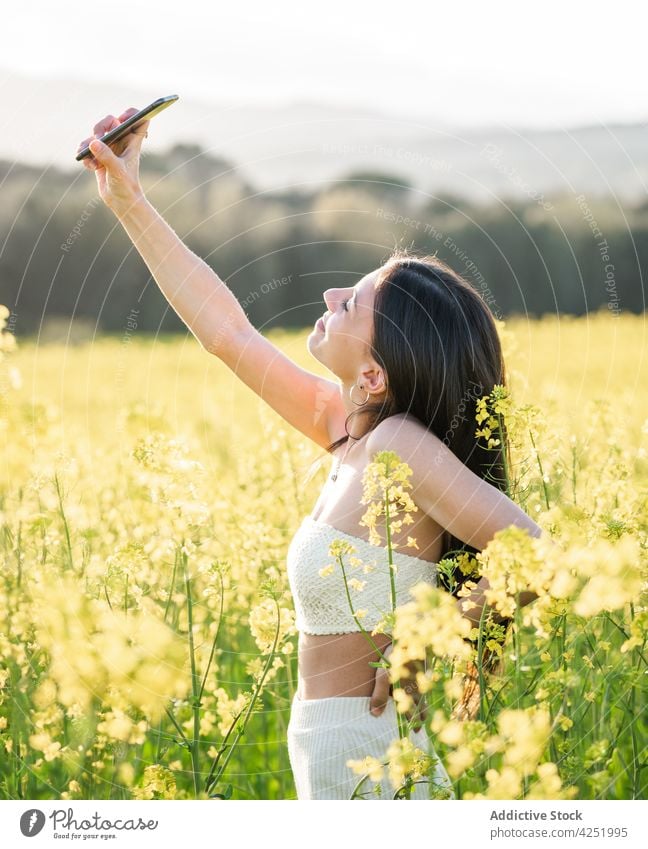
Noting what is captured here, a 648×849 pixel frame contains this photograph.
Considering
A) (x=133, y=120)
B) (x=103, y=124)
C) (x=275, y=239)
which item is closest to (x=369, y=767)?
(x=133, y=120)

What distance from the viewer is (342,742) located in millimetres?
2023

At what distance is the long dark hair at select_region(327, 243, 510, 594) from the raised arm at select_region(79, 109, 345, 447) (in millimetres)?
392

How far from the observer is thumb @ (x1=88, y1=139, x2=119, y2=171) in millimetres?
2145

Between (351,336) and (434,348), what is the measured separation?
0.61 ft

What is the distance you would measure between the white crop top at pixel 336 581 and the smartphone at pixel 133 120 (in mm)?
947

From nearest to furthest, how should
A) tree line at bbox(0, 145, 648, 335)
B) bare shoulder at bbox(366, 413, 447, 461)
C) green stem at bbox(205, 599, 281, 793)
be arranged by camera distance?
green stem at bbox(205, 599, 281, 793), bare shoulder at bbox(366, 413, 447, 461), tree line at bbox(0, 145, 648, 335)

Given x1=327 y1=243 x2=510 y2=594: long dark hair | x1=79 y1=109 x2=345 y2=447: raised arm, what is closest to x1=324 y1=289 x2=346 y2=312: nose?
x1=327 y1=243 x2=510 y2=594: long dark hair

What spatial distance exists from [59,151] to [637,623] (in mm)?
2217

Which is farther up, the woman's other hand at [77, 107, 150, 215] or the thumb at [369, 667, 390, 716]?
the woman's other hand at [77, 107, 150, 215]

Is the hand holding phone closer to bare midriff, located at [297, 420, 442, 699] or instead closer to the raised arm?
the raised arm

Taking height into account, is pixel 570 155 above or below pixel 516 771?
above
